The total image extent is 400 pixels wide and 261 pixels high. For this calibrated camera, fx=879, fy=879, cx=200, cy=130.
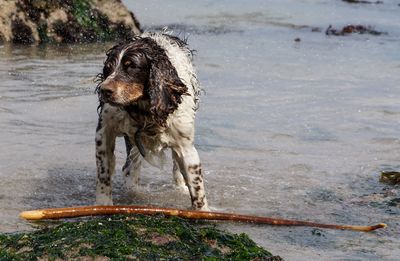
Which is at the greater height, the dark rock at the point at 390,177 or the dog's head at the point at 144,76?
the dog's head at the point at 144,76

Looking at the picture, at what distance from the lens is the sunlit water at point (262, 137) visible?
20.5ft

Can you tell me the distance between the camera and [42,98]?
31.0ft

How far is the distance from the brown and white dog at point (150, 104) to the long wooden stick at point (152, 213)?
1.68ft

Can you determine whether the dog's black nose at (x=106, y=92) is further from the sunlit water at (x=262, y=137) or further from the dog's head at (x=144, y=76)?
the sunlit water at (x=262, y=137)

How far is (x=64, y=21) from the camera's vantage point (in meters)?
13.4

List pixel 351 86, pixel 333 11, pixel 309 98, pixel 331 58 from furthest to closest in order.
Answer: pixel 333 11 → pixel 331 58 → pixel 351 86 → pixel 309 98

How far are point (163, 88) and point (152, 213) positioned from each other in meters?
0.83

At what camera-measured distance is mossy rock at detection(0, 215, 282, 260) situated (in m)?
4.17

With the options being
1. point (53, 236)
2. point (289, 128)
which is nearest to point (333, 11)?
point (289, 128)

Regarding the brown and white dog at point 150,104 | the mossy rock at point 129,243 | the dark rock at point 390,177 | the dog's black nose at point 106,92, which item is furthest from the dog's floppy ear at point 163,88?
the dark rock at point 390,177

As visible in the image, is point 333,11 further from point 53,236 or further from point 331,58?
point 53,236

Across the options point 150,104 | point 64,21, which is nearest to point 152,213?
point 150,104

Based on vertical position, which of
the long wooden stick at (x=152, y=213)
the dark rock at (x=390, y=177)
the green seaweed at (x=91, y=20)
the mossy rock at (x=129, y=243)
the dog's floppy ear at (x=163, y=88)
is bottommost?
the dark rock at (x=390, y=177)

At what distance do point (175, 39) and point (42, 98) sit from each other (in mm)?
3622
